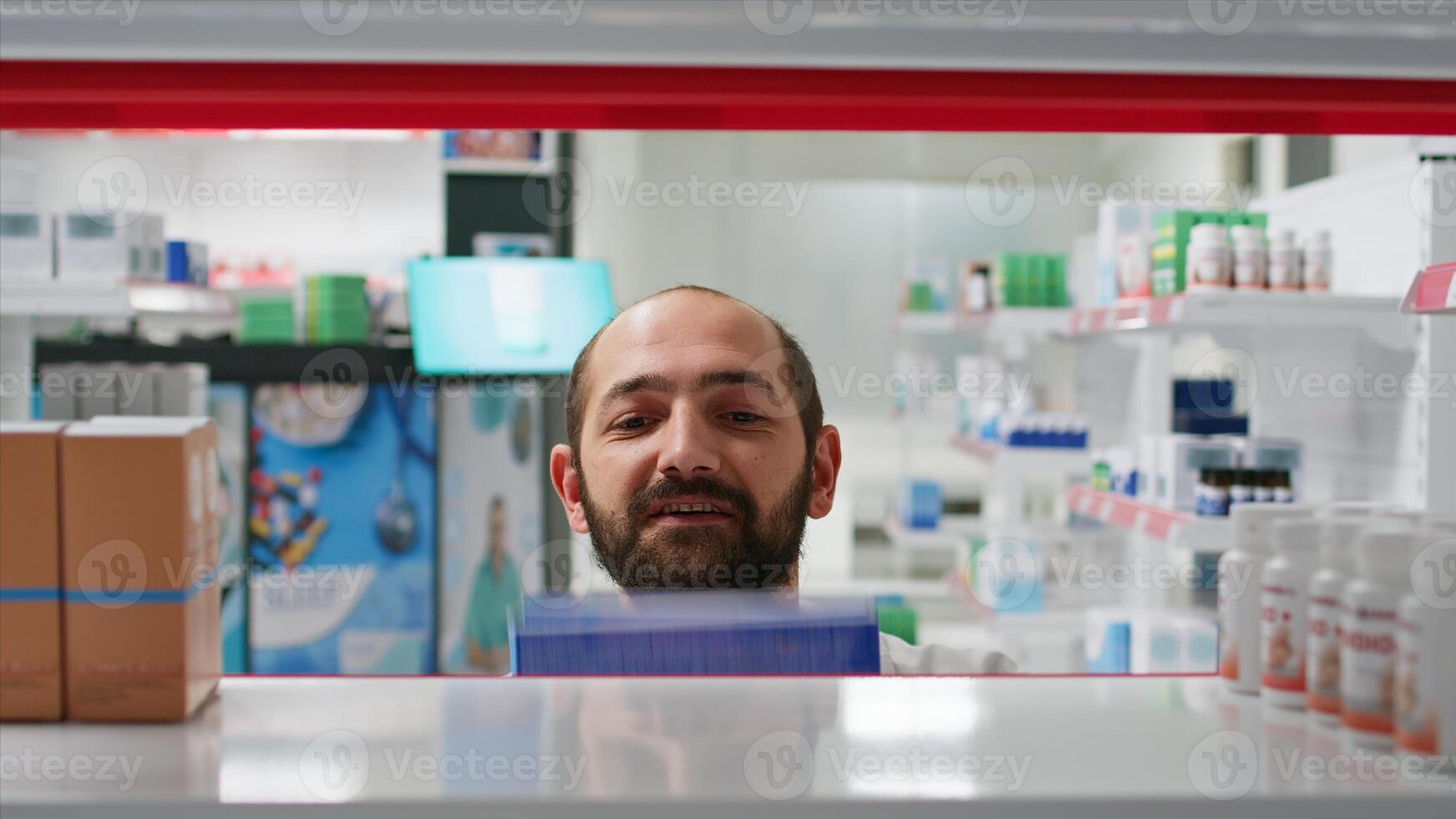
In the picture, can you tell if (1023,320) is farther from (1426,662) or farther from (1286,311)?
(1426,662)

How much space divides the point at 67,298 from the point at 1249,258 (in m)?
3.46

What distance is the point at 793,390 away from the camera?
1803mm

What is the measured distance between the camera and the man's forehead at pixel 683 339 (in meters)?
1.72

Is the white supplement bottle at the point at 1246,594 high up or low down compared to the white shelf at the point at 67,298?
down

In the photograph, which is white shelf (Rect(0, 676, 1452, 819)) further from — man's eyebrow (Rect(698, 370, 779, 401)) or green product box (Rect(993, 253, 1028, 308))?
green product box (Rect(993, 253, 1028, 308))

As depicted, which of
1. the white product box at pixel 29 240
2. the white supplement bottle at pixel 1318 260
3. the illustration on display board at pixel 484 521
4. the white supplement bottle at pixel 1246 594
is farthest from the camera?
the illustration on display board at pixel 484 521

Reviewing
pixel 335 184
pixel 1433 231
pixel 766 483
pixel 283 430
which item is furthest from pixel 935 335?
pixel 766 483

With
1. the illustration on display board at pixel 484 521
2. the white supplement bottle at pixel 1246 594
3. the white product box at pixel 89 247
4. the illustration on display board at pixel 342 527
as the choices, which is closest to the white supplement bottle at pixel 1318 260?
the white supplement bottle at pixel 1246 594

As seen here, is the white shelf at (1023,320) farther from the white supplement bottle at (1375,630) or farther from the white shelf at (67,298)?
the white supplement bottle at (1375,630)

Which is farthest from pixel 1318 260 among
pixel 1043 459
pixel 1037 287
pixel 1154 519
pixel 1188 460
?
pixel 1037 287

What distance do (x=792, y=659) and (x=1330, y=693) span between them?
42 cm

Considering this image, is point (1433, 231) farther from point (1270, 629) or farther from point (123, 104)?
point (123, 104)

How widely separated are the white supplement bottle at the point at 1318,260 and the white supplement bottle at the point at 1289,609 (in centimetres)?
256

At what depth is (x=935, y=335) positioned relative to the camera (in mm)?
8594
